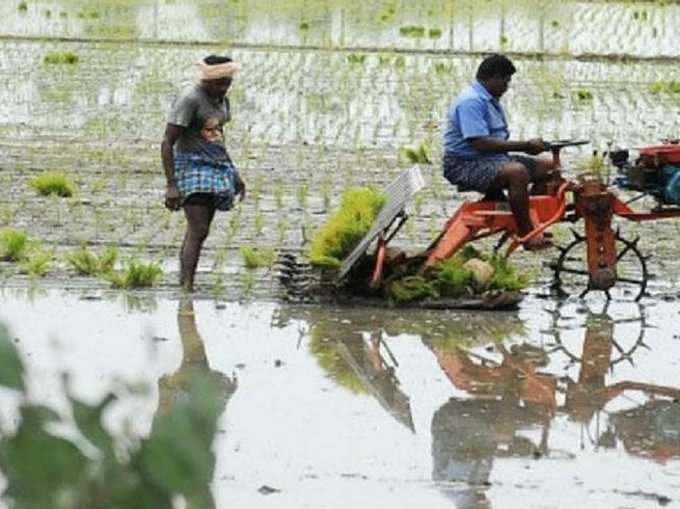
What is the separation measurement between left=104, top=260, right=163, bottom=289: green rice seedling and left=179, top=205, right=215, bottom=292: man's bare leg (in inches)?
6.3

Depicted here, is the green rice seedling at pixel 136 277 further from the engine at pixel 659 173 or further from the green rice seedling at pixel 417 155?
the green rice seedling at pixel 417 155

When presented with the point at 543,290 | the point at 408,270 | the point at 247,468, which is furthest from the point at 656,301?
the point at 247,468

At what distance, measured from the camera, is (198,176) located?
921 cm

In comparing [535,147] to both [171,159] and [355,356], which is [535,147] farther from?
[171,159]

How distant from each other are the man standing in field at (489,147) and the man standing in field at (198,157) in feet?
3.72

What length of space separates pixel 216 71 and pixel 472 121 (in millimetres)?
1255

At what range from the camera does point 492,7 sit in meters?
33.1

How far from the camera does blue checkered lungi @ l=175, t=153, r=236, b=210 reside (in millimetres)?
9195

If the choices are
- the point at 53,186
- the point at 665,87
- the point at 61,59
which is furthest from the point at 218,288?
the point at 61,59

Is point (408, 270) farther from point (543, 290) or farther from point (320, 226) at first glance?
point (320, 226)

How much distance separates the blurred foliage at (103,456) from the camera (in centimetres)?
204

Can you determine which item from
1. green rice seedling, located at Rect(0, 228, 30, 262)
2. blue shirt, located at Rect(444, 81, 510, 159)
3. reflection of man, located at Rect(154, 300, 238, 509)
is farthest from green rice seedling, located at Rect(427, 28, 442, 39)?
reflection of man, located at Rect(154, 300, 238, 509)

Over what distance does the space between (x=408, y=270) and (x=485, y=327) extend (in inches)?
24.2

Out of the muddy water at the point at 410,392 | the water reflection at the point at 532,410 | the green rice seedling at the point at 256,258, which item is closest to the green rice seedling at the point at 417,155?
the green rice seedling at the point at 256,258
